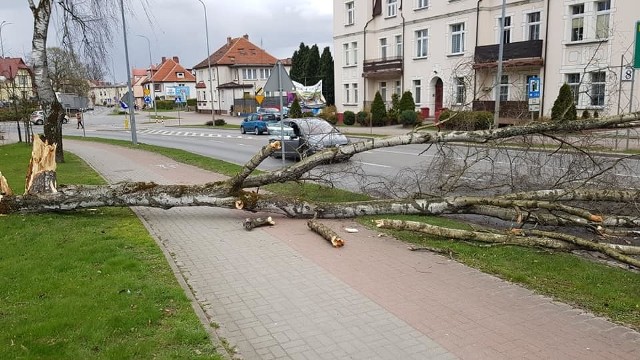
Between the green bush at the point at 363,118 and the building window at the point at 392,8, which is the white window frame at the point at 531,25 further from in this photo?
the green bush at the point at 363,118

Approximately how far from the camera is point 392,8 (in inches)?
1652

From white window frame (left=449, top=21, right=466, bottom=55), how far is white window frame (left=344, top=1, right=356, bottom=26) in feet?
38.5

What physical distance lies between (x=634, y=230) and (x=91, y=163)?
1774cm

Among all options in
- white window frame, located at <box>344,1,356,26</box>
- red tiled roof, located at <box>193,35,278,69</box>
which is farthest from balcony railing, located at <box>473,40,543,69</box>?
red tiled roof, located at <box>193,35,278,69</box>

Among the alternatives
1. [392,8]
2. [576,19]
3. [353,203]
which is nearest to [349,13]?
[392,8]

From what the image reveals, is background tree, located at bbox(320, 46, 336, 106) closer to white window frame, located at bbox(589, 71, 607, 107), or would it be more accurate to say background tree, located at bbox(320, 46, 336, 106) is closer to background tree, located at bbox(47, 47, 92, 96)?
background tree, located at bbox(47, 47, 92, 96)

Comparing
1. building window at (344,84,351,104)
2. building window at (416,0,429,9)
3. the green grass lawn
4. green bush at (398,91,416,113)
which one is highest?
building window at (416,0,429,9)

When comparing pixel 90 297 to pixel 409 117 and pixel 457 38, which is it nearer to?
pixel 409 117

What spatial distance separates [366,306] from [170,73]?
111377 millimetres

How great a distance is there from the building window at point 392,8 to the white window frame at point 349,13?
4213 mm

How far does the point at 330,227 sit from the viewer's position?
8.68 metres

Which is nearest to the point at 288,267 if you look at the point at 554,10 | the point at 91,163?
the point at 91,163

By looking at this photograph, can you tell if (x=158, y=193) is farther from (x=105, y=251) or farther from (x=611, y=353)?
(x=611, y=353)

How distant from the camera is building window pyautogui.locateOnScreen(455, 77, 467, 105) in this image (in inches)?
418
